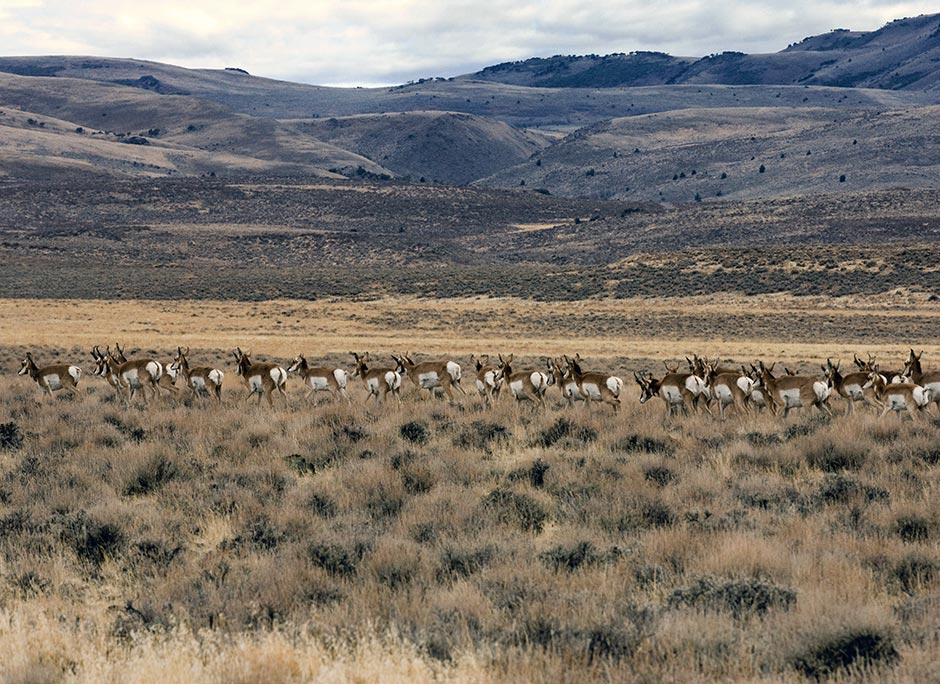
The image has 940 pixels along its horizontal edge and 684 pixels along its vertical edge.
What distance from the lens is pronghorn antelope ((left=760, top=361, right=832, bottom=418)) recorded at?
15.8m

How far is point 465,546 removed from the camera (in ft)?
27.7

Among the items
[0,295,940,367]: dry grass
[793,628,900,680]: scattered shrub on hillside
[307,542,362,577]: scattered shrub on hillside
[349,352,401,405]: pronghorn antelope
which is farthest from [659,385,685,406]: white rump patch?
[0,295,940,367]: dry grass

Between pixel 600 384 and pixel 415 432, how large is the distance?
4.38 m

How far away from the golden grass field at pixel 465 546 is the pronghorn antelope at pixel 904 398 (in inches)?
13.5

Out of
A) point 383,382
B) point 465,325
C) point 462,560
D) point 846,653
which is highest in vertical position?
point 846,653

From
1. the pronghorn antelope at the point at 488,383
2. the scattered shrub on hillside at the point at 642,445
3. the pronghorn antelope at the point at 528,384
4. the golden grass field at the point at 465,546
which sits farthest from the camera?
the pronghorn antelope at the point at 488,383

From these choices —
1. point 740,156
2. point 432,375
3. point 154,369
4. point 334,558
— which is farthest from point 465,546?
point 740,156

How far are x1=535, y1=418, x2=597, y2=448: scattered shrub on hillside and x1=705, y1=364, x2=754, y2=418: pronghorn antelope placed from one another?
2.99 m

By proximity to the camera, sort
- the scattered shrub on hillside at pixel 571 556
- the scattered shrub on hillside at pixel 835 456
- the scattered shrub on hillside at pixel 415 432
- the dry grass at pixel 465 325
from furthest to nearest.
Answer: the dry grass at pixel 465 325 → the scattered shrub on hillside at pixel 415 432 → the scattered shrub on hillside at pixel 835 456 → the scattered shrub on hillside at pixel 571 556

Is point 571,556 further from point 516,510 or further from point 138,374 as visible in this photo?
point 138,374

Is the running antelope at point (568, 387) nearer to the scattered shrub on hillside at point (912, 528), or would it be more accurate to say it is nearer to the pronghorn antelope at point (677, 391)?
the pronghorn antelope at point (677, 391)

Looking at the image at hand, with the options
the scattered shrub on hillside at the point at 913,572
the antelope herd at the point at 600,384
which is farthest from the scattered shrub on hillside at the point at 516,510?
the antelope herd at the point at 600,384

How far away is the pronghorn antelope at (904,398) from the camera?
1496 cm

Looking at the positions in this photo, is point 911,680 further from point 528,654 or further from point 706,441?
point 706,441
